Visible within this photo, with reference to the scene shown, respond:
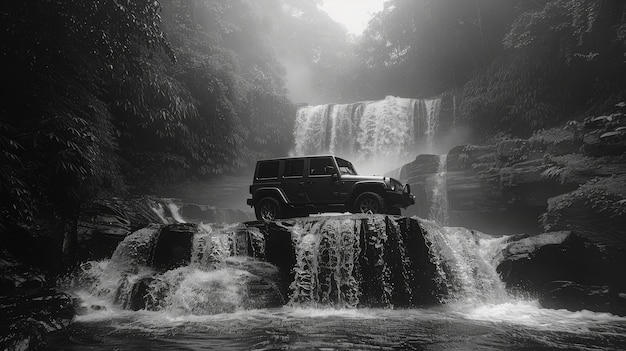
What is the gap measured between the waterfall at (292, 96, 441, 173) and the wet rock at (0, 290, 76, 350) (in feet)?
59.4

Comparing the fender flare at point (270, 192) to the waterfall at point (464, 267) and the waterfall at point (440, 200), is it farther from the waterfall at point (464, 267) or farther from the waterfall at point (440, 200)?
the waterfall at point (440, 200)

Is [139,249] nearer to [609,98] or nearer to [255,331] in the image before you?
[255,331]

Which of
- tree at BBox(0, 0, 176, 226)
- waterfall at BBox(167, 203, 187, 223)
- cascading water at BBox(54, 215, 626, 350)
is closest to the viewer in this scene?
cascading water at BBox(54, 215, 626, 350)

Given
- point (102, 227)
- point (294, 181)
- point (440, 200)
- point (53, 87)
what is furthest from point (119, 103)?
point (440, 200)

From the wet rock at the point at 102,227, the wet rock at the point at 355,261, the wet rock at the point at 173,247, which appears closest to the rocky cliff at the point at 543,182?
the wet rock at the point at 355,261

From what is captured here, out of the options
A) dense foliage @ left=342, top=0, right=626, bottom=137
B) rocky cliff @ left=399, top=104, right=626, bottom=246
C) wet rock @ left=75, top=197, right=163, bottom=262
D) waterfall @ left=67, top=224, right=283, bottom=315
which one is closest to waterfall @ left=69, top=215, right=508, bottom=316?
waterfall @ left=67, top=224, right=283, bottom=315

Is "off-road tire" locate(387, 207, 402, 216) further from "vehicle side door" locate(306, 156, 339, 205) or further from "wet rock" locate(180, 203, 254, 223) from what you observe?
"wet rock" locate(180, 203, 254, 223)

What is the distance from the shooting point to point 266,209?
10297mm

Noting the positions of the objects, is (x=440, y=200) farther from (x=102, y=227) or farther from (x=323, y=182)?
(x=102, y=227)

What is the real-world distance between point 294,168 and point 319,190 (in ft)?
3.29

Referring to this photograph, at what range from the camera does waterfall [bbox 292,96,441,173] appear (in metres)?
22.9

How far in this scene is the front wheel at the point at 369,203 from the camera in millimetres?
9328

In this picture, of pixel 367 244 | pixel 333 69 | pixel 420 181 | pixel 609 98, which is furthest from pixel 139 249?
pixel 333 69

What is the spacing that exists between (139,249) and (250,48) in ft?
78.1
